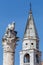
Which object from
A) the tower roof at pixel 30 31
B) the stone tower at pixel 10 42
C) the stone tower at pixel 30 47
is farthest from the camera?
the tower roof at pixel 30 31

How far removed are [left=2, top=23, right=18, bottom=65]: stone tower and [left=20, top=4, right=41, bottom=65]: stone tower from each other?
45871mm

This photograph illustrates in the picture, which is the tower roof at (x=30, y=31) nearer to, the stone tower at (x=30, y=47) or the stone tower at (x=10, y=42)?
the stone tower at (x=30, y=47)

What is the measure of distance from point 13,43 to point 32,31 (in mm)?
47439

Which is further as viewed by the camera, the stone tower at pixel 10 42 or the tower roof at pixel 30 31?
the tower roof at pixel 30 31

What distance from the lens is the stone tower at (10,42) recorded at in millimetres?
19469

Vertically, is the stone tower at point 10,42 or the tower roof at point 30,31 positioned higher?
the tower roof at point 30,31

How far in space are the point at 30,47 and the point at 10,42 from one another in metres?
47.2

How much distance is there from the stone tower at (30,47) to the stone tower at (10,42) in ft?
150

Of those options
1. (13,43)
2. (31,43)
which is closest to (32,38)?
(31,43)

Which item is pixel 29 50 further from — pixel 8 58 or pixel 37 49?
pixel 8 58

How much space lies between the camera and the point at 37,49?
67375mm

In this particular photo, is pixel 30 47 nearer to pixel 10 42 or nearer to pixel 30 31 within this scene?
pixel 30 31

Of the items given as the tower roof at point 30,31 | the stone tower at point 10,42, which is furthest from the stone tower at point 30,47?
the stone tower at point 10,42

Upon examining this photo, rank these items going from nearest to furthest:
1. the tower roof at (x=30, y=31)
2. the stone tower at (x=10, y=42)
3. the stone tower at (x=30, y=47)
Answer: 1. the stone tower at (x=10, y=42)
2. the stone tower at (x=30, y=47)
3. the tower roof at (x=30, y=31)
